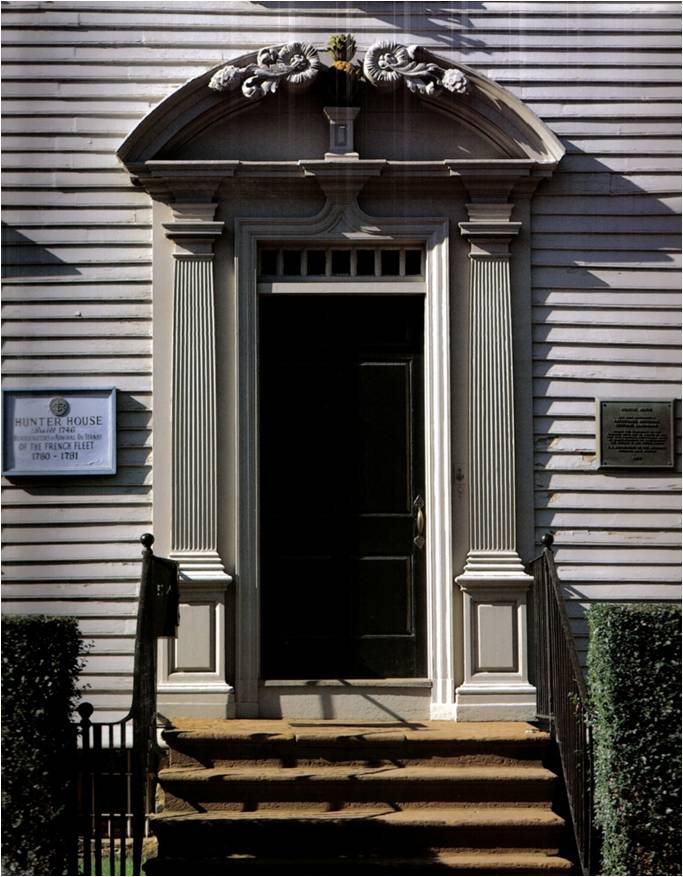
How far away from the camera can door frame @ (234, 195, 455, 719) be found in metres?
8.59

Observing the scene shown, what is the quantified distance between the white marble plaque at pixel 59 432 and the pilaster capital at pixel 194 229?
1.04 m

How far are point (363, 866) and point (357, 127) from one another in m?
4.58

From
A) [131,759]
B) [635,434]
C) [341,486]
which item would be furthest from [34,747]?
[635,434]

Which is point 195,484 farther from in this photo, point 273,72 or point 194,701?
point 273,72

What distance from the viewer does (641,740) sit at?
6828 millimetres

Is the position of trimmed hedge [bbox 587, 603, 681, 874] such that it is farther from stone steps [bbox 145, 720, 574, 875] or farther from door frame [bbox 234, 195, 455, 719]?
door frame [bbox 234, 195, 455, 719]

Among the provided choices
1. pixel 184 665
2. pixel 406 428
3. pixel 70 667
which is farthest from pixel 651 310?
pixel 70 667

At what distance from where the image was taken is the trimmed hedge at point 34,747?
669 centimetres

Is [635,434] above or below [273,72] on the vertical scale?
below

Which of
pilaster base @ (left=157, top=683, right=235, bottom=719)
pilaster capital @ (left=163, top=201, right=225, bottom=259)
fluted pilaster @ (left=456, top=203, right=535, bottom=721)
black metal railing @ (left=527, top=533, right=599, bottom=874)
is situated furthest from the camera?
pilaster capital @ (left=163, top=201, right=225, bottom=259)

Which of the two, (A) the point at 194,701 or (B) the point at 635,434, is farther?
(B) the point at 635,434

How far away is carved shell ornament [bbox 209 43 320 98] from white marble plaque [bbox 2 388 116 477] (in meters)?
2.09

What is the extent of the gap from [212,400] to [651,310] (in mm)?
2900

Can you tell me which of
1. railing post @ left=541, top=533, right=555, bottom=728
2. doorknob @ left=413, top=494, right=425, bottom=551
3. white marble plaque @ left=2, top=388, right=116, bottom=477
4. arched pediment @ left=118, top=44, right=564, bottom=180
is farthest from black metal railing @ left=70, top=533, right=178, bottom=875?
arched pediment @ left=118, top=44, right=564, bottom=180
